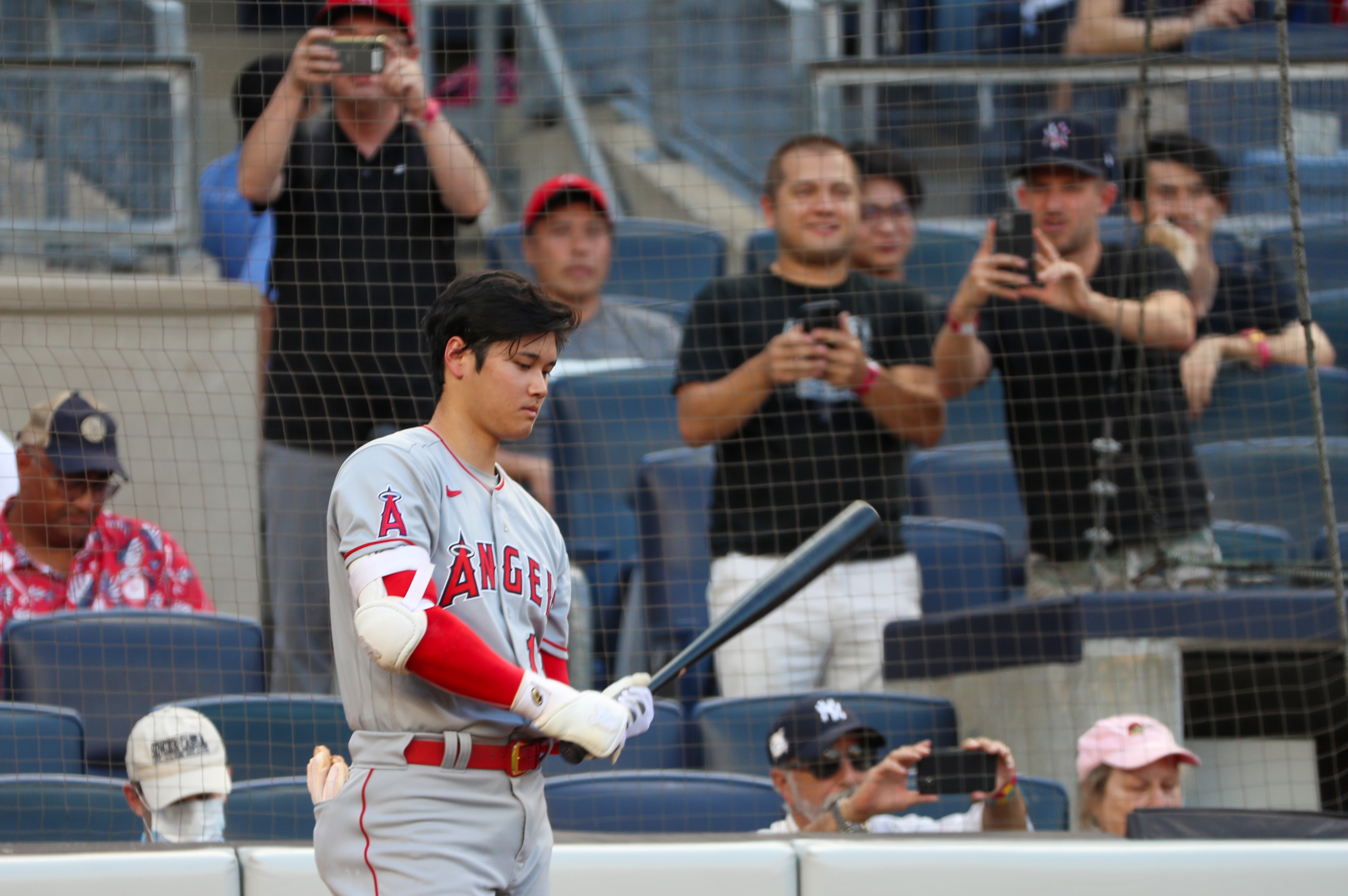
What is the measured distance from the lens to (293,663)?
4.34 meters

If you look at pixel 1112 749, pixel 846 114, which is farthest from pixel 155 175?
pixel 1112 749

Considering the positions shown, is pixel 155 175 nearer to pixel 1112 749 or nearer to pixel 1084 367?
pixel 1084 367

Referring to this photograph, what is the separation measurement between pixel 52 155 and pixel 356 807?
3.87 metres

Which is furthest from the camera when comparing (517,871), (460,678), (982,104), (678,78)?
(678,78)

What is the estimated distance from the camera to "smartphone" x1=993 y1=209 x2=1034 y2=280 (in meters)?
4.48

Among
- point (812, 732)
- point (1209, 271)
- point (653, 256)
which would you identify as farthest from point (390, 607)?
point (653, 256)

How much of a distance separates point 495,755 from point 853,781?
5.82ft

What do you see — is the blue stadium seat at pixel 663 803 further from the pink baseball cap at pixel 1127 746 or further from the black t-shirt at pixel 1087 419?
the black t-shirt at pixel 1087 419

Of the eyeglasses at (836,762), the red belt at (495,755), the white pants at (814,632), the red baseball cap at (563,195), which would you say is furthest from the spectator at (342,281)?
the red belt at (495,755)

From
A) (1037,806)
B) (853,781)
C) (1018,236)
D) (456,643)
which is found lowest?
(1037,806)

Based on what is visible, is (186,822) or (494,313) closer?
(494,313)

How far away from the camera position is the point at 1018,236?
450 cm

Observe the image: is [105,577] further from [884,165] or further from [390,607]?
[884,165]

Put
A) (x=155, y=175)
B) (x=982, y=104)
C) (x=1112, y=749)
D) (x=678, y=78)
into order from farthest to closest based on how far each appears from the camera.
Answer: (x=678, y=78), (x=982, y=104), (x=155, y=175), (x=1112, y=749)
